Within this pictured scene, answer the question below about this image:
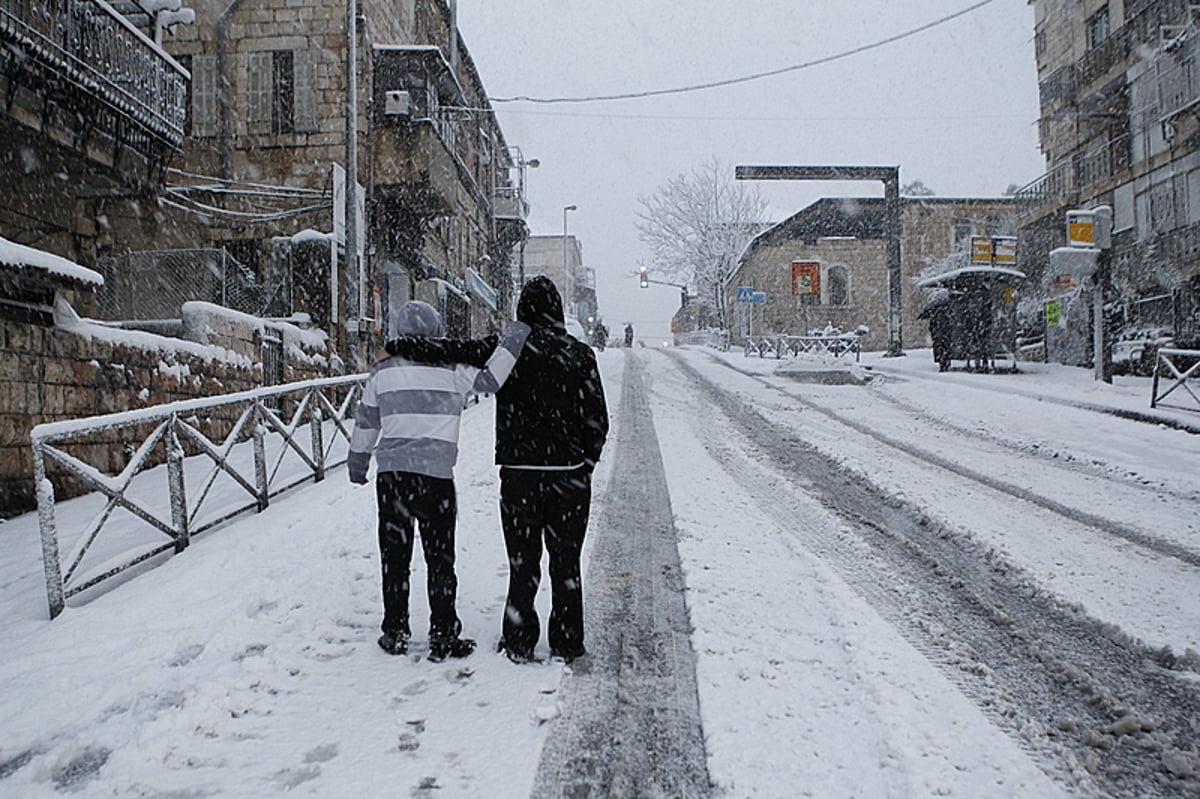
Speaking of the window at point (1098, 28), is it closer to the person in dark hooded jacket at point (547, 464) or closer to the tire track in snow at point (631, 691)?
the tire track in snow at point (631, 691)

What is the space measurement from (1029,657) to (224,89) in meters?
19.3

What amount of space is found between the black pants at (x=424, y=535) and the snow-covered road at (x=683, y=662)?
259 mm

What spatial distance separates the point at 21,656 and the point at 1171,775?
5.02 m

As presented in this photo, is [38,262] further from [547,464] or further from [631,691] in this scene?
[631,691]

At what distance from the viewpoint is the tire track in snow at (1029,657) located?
279 centimetres

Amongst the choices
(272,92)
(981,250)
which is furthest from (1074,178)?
(272,92)

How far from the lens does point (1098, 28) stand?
25.3 metres

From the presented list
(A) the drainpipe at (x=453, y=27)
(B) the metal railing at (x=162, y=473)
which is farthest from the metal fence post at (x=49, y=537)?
(A) the drainpipe at (x=453, y=27)

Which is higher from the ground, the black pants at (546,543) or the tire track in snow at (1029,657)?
the black pants at (546,543)

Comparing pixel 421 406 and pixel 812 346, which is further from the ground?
pixel 812 346

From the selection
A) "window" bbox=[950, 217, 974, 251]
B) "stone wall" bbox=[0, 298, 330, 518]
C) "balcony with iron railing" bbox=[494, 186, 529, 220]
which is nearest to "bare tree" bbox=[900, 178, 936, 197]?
"window" bbox=[950, 217, 974, 251]

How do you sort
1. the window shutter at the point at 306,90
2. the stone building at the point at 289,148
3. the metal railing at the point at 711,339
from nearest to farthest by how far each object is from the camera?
1. the stone building at the point at 289,148
2. the window shutter at the point at 306,90
3. the metal railing at the point at 711,339

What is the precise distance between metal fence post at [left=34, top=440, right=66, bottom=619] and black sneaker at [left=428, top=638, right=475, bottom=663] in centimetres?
236

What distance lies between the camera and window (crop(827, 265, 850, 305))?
4481cm
